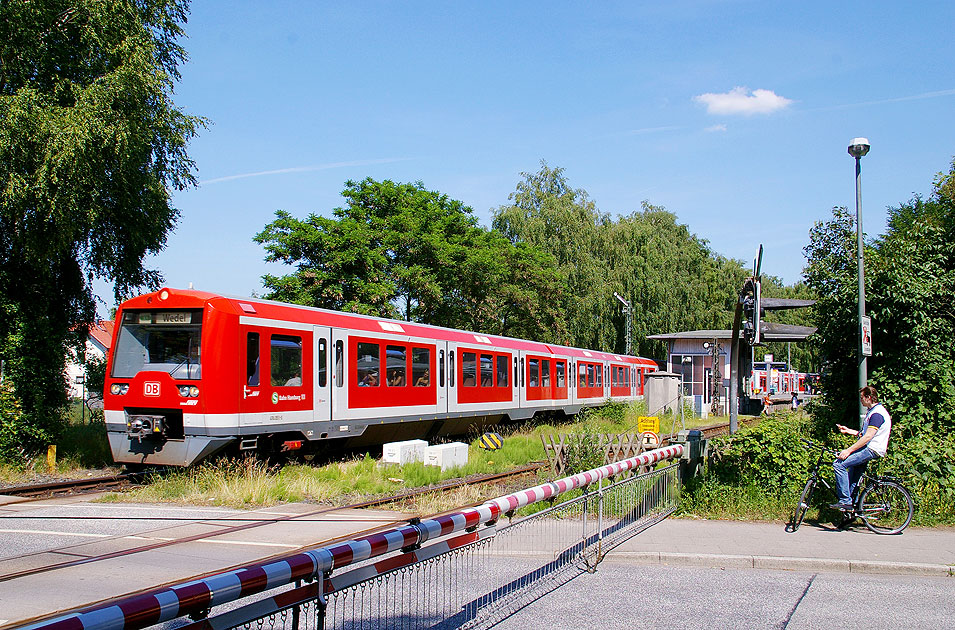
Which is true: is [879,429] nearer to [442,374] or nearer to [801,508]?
[801,508]

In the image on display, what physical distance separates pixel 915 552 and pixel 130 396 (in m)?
11.5

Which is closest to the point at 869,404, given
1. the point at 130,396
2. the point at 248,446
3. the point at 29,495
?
the point at 248,446

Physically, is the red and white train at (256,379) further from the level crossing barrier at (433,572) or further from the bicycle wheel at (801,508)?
the bicycle wheel at (801,508)

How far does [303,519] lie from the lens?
989 centimetres

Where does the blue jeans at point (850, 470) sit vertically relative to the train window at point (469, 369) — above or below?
below

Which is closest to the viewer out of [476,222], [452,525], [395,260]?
[452,525]

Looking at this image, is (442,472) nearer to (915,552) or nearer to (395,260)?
(915,552)


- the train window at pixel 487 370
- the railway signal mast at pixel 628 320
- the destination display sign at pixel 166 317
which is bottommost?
the train window at pixel 487 370

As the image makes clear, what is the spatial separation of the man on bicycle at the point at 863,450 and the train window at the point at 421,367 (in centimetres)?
1060

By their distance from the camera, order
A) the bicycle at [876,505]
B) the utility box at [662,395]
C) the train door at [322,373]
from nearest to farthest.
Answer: the bicycle at [876,505] < the train door at [322,373] < the utility box at [662,395]

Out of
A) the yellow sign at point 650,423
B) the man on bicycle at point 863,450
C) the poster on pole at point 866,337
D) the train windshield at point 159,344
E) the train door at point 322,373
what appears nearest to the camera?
the man on bicycle at point 863,450

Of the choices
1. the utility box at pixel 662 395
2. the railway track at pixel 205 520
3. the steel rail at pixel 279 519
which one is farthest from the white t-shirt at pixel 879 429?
the utility box at pixel 662 395

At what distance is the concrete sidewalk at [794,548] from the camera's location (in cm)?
728

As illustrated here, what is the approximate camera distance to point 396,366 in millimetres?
17062
